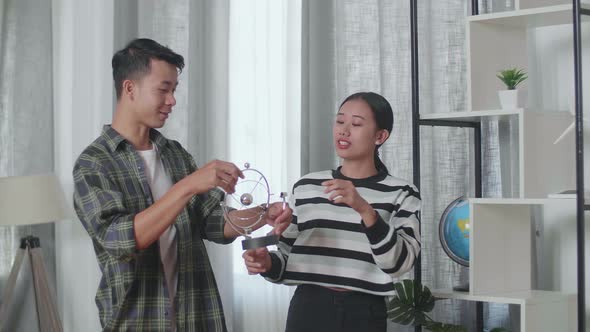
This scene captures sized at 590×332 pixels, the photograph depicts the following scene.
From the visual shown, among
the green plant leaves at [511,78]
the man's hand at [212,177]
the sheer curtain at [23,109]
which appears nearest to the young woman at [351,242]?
the man's hand at [212,177]

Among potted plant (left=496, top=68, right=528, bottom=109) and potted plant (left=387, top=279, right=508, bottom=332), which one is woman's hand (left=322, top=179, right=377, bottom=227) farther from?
potted plant (left=496, top=68, right=528, bottom=109)

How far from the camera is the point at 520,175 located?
2572mm

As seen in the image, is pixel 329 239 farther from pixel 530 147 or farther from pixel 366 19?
pixel 366 19

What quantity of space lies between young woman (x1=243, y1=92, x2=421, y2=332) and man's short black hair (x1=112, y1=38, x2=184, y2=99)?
0.47 metres

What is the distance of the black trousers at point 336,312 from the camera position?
195 cm

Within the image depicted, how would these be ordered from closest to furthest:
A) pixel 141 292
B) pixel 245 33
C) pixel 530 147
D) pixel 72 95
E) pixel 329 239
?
pixel 141 292 → pixel 329 239 → pixel 530 147 → pixel 72 95 → pixel 245 33

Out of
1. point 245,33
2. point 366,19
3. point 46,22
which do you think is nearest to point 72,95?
point 46,22

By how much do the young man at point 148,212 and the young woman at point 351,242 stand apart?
169 millimetres

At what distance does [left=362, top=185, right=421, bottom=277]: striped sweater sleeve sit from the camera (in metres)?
1.87

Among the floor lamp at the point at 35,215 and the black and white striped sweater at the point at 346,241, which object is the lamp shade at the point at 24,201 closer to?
the floor lamp at the point at 35,215

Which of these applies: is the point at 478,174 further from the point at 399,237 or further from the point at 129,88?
the point at 129,88

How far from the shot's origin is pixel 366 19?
330cm

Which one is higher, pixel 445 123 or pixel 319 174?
pixel 445 123

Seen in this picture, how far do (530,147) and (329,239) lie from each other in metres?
0.90
